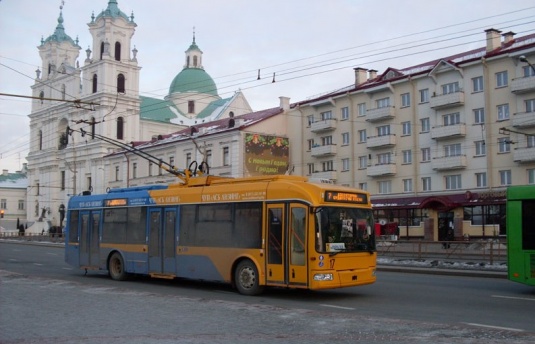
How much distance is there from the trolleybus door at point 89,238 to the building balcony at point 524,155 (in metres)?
31.9

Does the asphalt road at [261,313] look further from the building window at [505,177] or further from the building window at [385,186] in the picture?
the building window at [385,186]

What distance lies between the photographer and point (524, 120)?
140 ft

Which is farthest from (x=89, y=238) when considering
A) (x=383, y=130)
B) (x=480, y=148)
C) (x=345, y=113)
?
(x=345, y=113)

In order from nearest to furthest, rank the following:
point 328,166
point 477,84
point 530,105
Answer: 1. point 530,105
2. point 477,84
3. point 328,166

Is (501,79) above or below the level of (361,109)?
above

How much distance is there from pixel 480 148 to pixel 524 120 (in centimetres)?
431

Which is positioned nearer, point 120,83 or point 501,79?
point 501,79

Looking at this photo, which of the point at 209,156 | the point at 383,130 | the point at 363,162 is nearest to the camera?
the point at 383,130

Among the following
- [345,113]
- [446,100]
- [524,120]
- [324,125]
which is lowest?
[524,120]

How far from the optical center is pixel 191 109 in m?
102

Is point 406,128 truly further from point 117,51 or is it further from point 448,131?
point 117,51

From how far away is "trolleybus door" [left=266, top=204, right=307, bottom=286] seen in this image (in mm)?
14383

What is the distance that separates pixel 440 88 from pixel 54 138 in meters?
64.3

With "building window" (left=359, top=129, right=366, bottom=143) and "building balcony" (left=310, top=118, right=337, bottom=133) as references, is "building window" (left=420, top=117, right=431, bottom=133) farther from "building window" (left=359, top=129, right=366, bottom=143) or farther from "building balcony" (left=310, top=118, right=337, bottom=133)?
"building balcony" (left=310, top=118, right=337, bottom=133)
